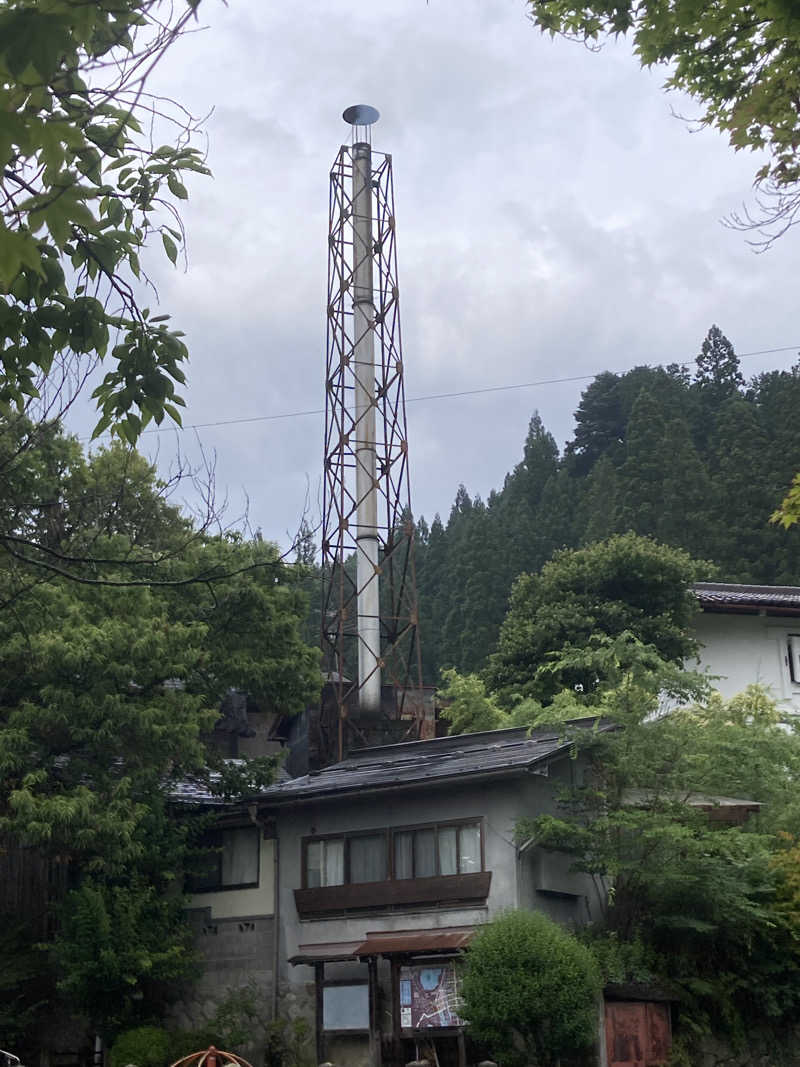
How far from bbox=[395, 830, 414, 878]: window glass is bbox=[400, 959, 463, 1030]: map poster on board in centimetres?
175

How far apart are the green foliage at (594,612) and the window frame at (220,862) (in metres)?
10.9

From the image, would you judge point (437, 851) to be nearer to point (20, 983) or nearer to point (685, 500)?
point (20, 983)

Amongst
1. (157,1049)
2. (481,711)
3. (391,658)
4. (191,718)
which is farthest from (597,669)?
(157,1049)

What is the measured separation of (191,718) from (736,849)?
9.81m

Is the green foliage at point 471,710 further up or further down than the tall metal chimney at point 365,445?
further down

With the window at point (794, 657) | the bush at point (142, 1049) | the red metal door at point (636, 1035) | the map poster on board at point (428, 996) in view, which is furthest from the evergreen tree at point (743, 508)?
the bush at point (142, 1049)

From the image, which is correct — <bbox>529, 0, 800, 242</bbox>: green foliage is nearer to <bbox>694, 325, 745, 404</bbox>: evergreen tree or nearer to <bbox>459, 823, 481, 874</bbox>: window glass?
<bbox>459, 823, 481, 874</bbox>: window glass

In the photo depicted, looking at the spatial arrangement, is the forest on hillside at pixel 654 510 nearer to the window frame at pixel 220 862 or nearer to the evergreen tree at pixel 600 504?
the evergreen tree at pixel 600 504

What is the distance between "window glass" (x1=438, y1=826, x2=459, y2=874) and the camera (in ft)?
70.2

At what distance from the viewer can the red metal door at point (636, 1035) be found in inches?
729

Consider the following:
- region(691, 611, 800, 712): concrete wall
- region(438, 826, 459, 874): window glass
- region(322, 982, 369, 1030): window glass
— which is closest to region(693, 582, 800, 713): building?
region(691, 611, 800, 712): concrete wall

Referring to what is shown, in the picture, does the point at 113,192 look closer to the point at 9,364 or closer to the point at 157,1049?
the point at 9,364

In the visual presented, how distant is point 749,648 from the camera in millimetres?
38562

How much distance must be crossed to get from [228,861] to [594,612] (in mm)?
14277
